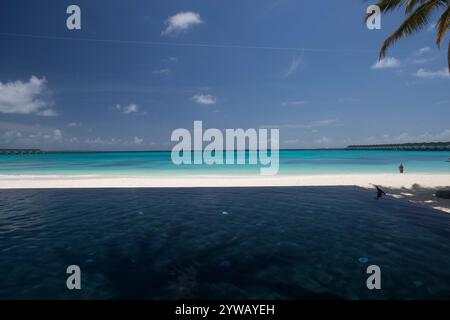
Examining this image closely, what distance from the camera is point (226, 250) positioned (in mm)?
6488

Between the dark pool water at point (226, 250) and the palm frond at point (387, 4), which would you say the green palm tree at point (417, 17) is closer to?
the palm frond at point (387, 4)

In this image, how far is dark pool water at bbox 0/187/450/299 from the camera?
185 inches

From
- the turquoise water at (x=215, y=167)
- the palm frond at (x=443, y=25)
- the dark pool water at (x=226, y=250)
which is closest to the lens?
the dark pool water at (x=226, y=250)

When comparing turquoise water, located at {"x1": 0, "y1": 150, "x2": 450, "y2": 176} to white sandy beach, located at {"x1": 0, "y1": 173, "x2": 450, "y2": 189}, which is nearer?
white sandy beach, located at {"x1": 0, "y1": 173, "x2": 450, "y2": 189}

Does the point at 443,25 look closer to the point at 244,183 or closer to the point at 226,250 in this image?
the point at 226,250

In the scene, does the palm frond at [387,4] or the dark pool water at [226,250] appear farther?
the palm frond at [387,4]

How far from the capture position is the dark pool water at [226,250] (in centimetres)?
471

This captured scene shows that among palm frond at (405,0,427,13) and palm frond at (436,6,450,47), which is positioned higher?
palm frond at (405,0,427,13)

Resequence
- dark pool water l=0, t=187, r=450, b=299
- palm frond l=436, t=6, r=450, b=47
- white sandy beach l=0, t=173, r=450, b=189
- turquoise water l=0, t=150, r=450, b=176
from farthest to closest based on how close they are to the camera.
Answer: turquoise water l=0, t=150, r=450, b=176 < white sandy beach l=0, t=173, r=450, b=189 < palm frond l=436, t=6, r=450, b=47 < dark pool water l=0, t=187, r=450, b=299

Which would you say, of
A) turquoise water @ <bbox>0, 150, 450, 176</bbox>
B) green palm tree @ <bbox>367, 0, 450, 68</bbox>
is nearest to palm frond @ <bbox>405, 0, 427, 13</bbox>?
green palm tree @ <bbox>367, 0, 450, 68</bbox>

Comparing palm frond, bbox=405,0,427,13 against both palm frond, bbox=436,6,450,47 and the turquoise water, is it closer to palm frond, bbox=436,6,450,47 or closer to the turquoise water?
palm frond, bbox=436,6,450,47

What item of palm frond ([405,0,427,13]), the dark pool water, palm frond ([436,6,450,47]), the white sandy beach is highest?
palm frond ([405,0,427,13])

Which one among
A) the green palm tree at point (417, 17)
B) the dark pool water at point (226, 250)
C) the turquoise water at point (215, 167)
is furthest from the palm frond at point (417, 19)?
the turquoise water at point (215, 167)
